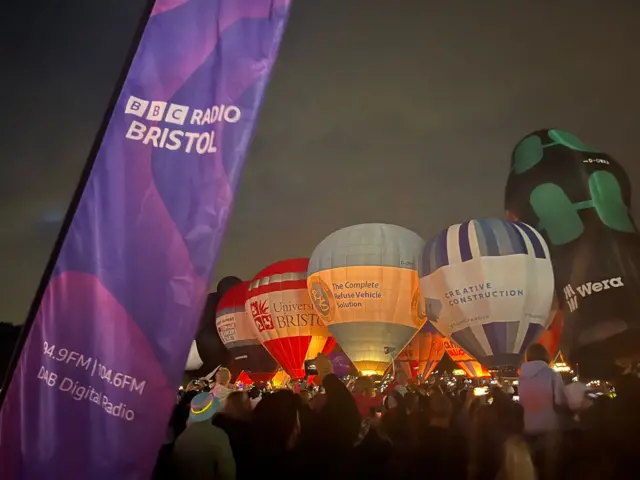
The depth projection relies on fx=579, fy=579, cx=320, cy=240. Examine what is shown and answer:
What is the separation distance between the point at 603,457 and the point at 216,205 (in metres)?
2.34

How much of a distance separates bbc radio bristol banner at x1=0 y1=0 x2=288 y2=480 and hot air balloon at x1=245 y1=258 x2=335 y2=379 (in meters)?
21.1

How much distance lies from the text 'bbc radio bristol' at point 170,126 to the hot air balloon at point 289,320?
832 inches

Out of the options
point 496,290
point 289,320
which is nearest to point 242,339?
point 289,320

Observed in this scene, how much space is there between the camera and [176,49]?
1.65m

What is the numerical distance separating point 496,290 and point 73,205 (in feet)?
48.4

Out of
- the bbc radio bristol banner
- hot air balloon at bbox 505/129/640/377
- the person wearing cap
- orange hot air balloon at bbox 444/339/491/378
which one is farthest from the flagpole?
orange hot air balloon at bbox 444/339/491/378

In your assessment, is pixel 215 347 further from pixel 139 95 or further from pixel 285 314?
pixel 139 95

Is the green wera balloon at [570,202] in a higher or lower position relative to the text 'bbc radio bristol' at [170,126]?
higher

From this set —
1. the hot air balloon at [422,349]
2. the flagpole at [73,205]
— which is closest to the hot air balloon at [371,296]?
the hot air balloon at [422,349]

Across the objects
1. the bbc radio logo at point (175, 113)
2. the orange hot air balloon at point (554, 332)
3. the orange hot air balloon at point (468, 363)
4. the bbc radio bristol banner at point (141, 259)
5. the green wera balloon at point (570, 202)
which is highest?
the green wera balloon at point (570, 202)

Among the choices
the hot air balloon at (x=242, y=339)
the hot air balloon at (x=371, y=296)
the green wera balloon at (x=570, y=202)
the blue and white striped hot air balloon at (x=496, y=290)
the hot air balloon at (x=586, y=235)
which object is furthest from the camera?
the hot air balloon at (x=242, y=339)

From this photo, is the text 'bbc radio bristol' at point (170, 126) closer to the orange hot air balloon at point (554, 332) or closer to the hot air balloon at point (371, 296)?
the orange hot air balloon at point (554, 332)

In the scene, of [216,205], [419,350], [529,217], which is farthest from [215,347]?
[216,205]

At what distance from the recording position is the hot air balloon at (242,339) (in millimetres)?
28031
